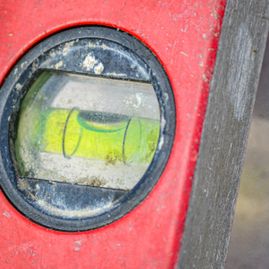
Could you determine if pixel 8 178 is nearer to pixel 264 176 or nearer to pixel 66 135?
pixel 66 135

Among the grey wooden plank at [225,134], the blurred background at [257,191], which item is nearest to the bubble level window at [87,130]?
the grey wooden plank at [225,134]

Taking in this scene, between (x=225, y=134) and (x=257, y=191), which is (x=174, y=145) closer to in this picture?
(x=225, y=134)

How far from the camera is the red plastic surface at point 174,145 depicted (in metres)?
1.52

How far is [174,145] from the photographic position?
153cm

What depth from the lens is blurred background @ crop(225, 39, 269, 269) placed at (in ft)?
6.97

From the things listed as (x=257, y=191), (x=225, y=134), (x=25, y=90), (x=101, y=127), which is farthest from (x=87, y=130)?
(x=257, y=191)

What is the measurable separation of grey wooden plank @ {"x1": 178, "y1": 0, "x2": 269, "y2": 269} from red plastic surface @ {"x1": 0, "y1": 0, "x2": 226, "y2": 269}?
0.02m

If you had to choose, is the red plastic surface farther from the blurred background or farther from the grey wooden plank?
the blurred background

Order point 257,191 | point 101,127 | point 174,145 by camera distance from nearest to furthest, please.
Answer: point 174,145, point 101,127, point 257,191

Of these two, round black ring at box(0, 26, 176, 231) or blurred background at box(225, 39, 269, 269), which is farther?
blurred background at box(225, 39, 269, 269)

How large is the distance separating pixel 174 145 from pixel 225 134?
106 millimetres

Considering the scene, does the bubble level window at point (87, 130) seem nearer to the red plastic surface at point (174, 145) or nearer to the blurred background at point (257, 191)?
the red plastic surface at point (174, 145)

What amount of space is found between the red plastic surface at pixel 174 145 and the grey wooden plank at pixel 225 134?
0.07 ft

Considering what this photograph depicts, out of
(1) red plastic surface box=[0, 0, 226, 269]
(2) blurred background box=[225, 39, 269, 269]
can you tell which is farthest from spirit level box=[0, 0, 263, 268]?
(2) blurred background box=[225, 39, 269, 269]
